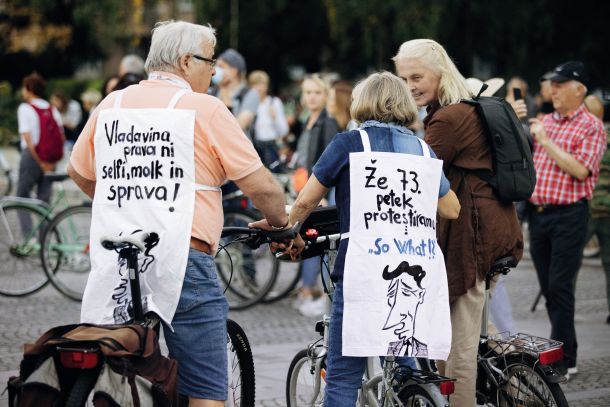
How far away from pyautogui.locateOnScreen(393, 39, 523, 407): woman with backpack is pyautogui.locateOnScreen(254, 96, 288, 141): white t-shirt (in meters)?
9.06

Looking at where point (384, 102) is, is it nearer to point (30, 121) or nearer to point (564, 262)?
point (564, 262)

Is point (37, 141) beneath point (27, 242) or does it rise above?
above

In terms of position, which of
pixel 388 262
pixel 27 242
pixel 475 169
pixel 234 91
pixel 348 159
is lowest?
pixel 388 262

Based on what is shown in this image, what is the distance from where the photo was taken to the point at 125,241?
155 inches

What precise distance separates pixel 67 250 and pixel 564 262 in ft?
15.2

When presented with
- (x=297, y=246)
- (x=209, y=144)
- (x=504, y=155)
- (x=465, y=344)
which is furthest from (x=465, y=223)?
(x=209, y=144)

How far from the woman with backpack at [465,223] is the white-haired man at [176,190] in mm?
1125

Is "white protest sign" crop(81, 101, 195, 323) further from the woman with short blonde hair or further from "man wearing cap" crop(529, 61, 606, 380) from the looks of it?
"man wearing cap" crop(529, 61, 606, 380)

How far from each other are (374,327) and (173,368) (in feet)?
2.59

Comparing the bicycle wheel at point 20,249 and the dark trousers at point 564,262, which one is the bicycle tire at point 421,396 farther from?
the bicycle wheel at point 20,249

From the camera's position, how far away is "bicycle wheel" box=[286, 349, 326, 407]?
492 centimetres

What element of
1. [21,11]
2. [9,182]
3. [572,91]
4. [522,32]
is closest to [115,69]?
[21,11]

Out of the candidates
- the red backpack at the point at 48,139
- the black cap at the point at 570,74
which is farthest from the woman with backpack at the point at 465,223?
the red backpack at the point at 48,139

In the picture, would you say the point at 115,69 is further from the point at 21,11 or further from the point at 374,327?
the point at 374,327
